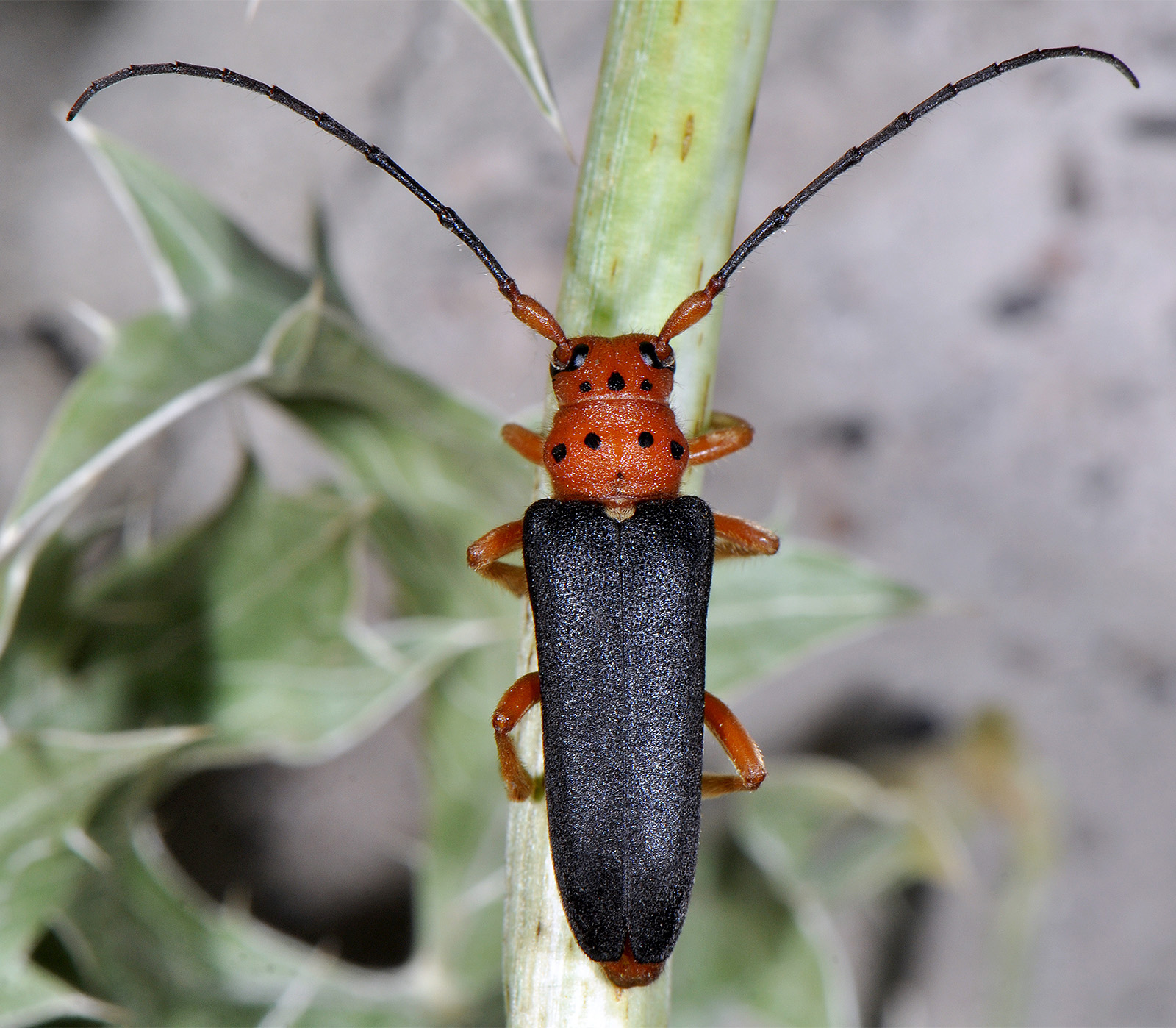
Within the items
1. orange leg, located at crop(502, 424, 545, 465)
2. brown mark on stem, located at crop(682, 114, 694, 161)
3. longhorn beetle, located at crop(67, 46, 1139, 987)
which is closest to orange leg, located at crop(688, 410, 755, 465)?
longhorn beetle, located at crop(67, 46, 1139, 987)

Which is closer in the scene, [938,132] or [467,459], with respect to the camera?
[467,459]

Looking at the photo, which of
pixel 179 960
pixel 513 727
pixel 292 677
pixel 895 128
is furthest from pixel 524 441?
pixel 179 960

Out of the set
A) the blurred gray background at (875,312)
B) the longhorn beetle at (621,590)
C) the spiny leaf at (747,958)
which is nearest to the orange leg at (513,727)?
the longhorn beetle at (621,590)

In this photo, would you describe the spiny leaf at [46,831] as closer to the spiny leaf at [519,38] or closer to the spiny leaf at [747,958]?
the spiny leaf at [519,38]

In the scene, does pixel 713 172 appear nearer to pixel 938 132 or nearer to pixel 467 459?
pixel 467 459

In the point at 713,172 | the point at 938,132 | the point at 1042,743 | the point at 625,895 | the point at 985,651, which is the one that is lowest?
the point at 625,895

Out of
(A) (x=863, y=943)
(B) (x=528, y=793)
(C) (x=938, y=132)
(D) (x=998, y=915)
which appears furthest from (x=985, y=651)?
(B) (x=528, y=793)

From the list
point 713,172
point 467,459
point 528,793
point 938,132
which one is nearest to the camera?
point 713,172
